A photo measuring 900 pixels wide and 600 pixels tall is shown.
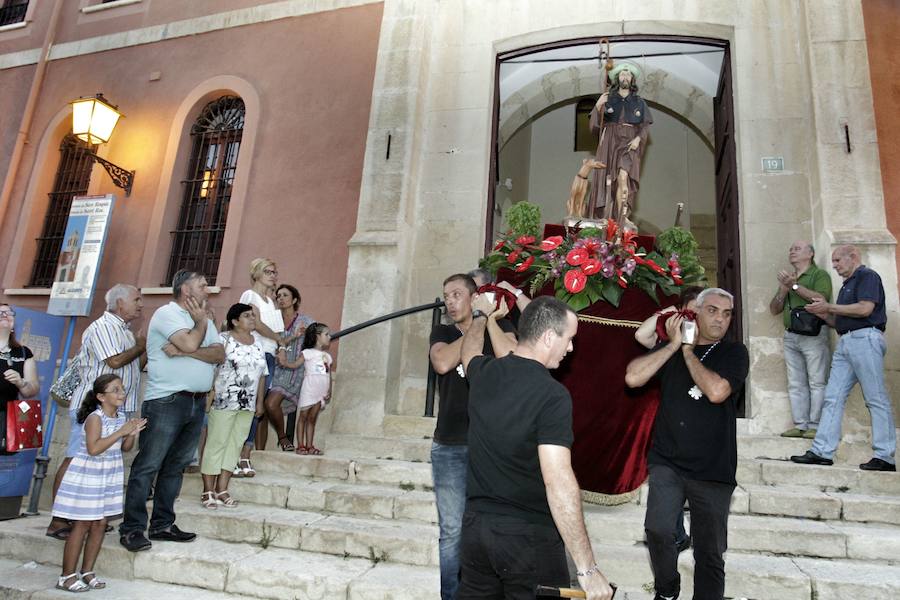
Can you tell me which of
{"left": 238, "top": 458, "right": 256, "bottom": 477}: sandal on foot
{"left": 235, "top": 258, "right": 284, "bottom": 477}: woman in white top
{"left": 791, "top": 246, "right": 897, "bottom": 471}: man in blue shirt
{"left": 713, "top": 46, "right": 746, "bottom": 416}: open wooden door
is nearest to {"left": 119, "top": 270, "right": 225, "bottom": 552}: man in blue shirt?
{"left": 238, "top": 458, "right": 256, "bottom": 477}: sandal on foot

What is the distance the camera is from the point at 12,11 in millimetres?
11000

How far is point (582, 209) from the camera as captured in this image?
641cm

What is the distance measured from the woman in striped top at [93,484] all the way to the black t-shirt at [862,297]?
5.00 metres

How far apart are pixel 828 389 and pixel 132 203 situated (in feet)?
28.3

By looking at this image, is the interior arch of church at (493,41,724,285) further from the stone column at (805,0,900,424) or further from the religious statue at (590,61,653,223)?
the religious statue at (590,61,653,223)

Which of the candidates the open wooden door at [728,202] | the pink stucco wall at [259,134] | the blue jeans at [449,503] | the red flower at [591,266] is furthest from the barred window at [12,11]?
the blue jeans at [449,503]

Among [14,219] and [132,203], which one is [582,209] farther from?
[14,219]

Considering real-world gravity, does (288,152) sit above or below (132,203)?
above

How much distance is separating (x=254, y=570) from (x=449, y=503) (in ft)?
4.26

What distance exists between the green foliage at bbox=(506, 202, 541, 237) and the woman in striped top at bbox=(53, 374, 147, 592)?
128 inches

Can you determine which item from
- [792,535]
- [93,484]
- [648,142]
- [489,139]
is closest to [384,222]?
[489,139]

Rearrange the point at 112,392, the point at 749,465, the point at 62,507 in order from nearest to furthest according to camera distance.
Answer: the point at 62,507
the point at 112,392
the point at 749,465

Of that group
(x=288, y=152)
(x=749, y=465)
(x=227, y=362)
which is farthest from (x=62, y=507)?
(x=288, y=152)

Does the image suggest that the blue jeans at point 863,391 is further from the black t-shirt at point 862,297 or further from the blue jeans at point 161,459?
the blue jeans at point 161,459
